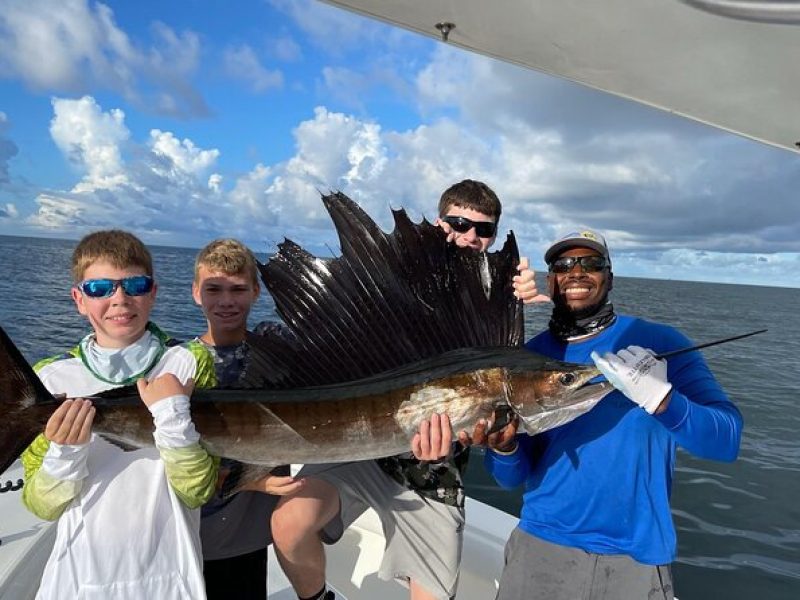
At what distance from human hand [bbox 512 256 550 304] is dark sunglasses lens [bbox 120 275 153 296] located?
121 centimetres

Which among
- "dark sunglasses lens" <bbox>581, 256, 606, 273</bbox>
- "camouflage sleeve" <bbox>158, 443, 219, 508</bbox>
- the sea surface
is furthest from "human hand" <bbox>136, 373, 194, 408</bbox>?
the sea surface

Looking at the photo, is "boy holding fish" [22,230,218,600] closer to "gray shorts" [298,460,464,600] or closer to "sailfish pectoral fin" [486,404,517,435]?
"gray shorts" [298,460,464,600]

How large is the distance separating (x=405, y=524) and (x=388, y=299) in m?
0.93

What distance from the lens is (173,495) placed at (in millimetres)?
1717

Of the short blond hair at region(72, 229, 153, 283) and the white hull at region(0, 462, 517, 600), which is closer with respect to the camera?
the short blond hair at region(72, 229, 153, 283)

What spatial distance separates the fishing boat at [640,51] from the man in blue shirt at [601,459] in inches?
25.9

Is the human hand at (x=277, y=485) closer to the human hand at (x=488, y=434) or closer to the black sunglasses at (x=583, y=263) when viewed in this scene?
the human hand at (x=488, y=434)

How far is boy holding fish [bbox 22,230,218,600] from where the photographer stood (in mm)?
1572

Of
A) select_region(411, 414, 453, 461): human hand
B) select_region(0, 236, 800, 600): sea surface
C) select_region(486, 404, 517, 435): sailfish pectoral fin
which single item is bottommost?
select_region(0, 236, 800, 600): sea surface

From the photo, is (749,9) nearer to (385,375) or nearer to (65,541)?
(385,375)

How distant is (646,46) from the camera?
1917 millimetres

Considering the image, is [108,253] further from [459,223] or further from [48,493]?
[459,223]

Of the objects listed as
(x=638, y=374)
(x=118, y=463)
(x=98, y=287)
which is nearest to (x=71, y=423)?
(x=118, y=463)

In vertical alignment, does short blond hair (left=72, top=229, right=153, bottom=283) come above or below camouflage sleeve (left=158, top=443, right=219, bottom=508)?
above
